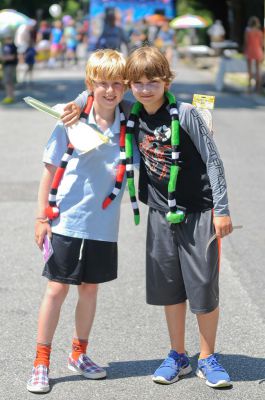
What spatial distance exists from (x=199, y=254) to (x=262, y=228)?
12.6 ft

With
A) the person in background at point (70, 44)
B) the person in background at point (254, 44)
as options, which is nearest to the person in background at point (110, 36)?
the person in background at point (254, 44)

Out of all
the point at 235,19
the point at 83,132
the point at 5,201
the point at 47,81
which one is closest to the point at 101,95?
the point at 83,132

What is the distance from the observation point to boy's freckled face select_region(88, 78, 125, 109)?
421 cm

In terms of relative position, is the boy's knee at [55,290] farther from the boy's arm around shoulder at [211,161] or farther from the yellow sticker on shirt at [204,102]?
the yellow sticker on shirt at [204,102]

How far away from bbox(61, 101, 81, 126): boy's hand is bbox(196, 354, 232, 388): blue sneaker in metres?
1.34

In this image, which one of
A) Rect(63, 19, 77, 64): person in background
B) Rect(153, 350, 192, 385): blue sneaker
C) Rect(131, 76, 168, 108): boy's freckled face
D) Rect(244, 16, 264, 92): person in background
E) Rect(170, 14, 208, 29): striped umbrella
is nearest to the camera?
Rect(131, 76, 168, 108): boy's freckled face

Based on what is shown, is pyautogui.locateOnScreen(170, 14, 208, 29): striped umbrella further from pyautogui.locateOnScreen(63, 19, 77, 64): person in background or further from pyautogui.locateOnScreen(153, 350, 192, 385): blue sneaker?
pyautogui.locateOnScreen(153, 350, 192, 385): blue sneaker

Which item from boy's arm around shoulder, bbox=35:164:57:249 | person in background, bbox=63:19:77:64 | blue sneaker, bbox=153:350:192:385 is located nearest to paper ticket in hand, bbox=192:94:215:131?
boy's arm around shoulder, bbox=35:164:57:249

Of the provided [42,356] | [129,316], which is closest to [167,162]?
[42,356]

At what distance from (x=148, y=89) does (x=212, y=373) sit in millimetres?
1406

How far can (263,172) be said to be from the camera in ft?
35.8

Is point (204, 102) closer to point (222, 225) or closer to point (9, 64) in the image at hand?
point (222, 225)

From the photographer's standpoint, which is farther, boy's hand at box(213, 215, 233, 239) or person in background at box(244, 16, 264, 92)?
person in background at box(244, 16, 264, 92)

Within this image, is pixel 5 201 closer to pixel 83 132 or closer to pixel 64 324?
pixel 64 324
